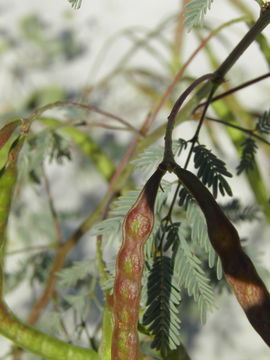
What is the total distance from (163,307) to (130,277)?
15 centimetres

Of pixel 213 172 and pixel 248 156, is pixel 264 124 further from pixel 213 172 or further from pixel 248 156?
pixel 213 172

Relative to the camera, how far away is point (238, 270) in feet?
1.14

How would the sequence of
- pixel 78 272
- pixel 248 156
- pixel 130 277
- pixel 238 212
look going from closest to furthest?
pixel 130 277 → pixel 248 156 → pixel 78 272 → pixel 238 212

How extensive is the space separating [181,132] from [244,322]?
640 millimetres

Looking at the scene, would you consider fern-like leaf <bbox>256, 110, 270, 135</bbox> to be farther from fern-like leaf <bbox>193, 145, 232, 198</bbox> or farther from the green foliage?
the green foliage

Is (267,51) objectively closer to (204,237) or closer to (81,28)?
(204,237)

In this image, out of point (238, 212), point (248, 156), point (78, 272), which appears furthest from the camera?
point (238, 212)

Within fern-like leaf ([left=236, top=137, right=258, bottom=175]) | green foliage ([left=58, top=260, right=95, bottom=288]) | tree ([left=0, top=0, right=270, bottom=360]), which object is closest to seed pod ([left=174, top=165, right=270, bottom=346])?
tree ([left=0, top=0, right=270, bottom=360])

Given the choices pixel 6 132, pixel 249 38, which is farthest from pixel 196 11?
pixel 6 132

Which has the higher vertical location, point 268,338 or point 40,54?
point 40,54

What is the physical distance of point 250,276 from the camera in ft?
1.13

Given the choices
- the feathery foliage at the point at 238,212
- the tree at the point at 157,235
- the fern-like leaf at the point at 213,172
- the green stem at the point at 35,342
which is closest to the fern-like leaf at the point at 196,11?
the tree at the point at 157,235

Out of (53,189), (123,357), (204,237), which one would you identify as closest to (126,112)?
(53,189)

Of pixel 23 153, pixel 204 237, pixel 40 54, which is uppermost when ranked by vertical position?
pixel 40 54
